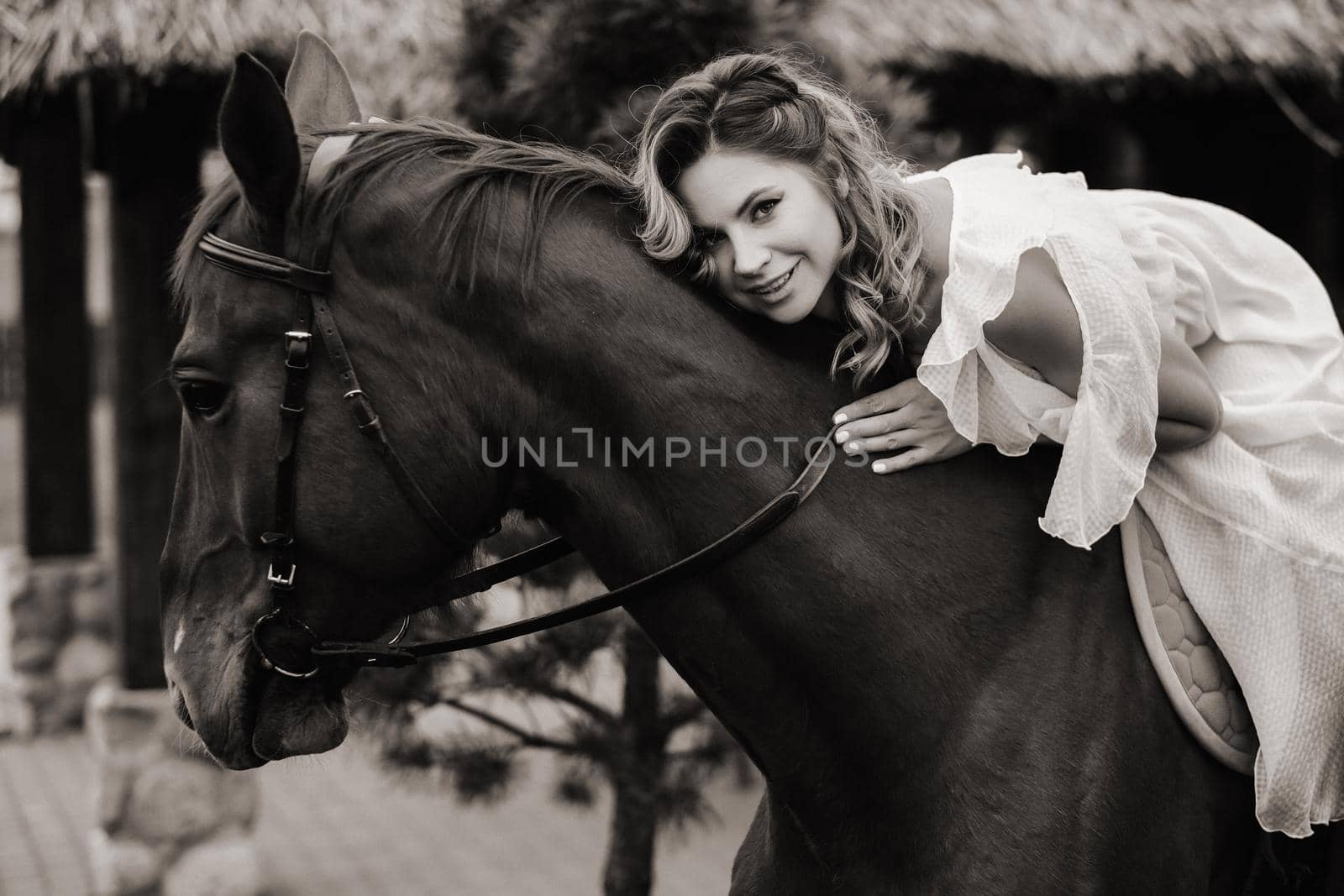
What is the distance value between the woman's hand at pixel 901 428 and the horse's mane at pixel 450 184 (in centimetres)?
46

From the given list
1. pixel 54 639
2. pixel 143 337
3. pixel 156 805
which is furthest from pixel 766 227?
pixel 54 639

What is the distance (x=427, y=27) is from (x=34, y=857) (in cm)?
381

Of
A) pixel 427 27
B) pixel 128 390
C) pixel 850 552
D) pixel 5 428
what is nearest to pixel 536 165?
pixel 850 552

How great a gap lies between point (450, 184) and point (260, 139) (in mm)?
252

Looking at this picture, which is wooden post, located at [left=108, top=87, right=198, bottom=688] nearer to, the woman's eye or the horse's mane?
the horse's mane

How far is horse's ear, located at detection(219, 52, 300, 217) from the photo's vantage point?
1432 mm

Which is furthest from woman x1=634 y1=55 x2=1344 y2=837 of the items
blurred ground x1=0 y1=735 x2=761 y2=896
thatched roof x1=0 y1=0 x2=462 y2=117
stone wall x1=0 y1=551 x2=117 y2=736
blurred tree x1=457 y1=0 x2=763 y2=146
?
stone wall x1=0 y1=551 x2=117 y2=736

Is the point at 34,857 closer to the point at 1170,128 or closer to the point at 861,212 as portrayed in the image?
the point at 861,212

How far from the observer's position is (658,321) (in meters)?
1.60

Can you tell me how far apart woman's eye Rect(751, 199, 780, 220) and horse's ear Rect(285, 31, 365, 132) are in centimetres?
70

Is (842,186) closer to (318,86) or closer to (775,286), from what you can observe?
(775,286)

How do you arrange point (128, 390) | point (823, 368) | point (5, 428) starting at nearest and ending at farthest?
1. point (823, 368)
2. point (128, 390)
3. point (5, 428)

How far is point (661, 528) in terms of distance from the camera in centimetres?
161

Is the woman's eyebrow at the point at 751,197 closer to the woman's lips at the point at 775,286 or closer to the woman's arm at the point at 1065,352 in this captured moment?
the woman's lips at the point at 775,286
